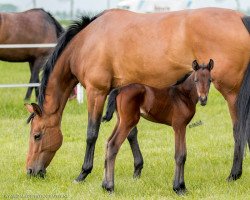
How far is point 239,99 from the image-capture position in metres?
7.08

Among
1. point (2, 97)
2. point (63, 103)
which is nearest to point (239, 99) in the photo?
point (63, 103)

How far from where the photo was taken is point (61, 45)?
25.7 feet

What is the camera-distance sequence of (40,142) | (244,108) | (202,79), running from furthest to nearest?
1. (40,142)
2. (244,108)
3. (202,79)

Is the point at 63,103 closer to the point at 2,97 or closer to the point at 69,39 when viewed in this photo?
the point at 69,39

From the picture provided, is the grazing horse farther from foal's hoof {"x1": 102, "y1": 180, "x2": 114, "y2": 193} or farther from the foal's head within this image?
the foal's head

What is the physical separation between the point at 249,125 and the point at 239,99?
270 millimetres

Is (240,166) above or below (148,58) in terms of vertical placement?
below

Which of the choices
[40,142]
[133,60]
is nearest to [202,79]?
[133,60]

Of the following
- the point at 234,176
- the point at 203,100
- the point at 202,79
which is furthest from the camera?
the point at 234,176

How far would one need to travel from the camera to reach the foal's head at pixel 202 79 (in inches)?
248

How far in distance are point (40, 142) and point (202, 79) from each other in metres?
2.11

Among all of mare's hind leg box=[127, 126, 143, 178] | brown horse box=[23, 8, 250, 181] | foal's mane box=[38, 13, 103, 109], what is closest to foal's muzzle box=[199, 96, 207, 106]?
brown horse box=[23, 8, 250, 181]

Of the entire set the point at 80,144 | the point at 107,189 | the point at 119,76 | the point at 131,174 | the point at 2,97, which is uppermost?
the point at 119,76

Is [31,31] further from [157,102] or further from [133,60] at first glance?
[157,102]
